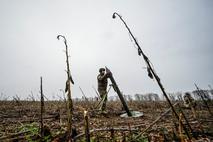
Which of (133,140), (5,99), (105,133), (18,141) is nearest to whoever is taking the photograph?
(133,140)

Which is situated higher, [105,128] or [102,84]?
[102,84]

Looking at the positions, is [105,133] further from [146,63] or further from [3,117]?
[3,117]

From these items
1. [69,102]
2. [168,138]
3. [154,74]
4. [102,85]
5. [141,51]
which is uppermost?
[102,85]

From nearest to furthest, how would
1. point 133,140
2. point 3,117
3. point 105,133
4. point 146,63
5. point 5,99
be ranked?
point 146,63, point 133,140, point 105,133, point 3,117, point 5,99

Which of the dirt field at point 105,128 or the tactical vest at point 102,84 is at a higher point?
the tactical vest at point 102,84

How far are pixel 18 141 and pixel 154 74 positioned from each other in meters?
3.34

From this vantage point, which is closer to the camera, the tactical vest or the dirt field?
the dirt field

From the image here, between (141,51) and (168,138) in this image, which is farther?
(168,138)

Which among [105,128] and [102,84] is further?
[102,84]

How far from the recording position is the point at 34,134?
A: 4738 millimetres

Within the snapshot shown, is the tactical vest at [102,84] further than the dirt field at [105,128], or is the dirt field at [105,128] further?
the tactical vest at [102,84]

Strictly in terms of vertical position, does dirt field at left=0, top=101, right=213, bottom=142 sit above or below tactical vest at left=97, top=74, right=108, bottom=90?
below

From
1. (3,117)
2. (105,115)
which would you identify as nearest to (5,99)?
(3,117)

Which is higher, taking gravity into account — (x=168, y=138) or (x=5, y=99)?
(x=5, y=99)
